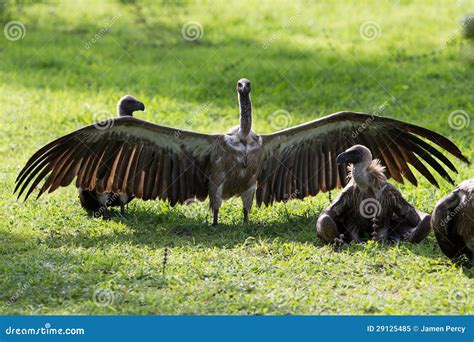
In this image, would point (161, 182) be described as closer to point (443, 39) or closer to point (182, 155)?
point (182, 155)

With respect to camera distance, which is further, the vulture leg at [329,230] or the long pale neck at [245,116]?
the long pale neck at [245,116]

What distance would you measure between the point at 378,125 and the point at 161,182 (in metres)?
2.00

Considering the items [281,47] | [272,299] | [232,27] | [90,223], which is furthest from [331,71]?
[272,299]

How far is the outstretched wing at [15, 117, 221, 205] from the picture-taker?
Result: 784 centimetres
